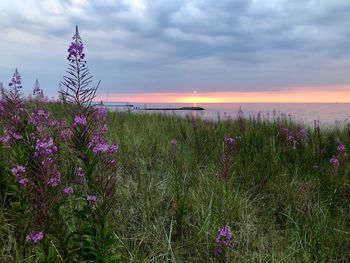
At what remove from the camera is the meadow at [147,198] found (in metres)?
2.36

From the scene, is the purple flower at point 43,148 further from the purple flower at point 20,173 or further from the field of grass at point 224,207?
the field of grass at point 224,207

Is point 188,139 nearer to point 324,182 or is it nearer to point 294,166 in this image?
point 294,166

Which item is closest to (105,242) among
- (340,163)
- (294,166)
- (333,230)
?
(333,230)

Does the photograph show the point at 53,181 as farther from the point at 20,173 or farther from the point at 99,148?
the point at 99,148

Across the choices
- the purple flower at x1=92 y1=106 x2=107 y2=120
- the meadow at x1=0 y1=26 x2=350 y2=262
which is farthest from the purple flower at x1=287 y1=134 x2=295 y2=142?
the purple flower at x1=92 y1=106 x2=107 y2=120

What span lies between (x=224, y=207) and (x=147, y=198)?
2.97ft

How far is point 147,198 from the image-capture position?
13.6 feet

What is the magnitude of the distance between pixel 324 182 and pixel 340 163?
35 centimetres

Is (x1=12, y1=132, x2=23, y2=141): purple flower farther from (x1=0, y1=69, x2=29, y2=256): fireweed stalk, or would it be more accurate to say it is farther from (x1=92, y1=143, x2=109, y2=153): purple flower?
(x1=92, y1=143, x2=109, y2=153): purple flower

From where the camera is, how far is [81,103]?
92.7 inches

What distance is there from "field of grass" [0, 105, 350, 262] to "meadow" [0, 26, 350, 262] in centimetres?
2

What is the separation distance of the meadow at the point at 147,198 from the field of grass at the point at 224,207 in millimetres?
15

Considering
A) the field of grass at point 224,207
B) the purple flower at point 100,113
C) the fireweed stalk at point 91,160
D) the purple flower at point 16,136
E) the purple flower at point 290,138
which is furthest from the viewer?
the purple flower at point 290,138

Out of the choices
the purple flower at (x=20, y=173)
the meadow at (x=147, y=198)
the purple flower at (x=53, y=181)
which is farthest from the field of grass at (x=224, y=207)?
the purple flower at (x=53, y=181)
